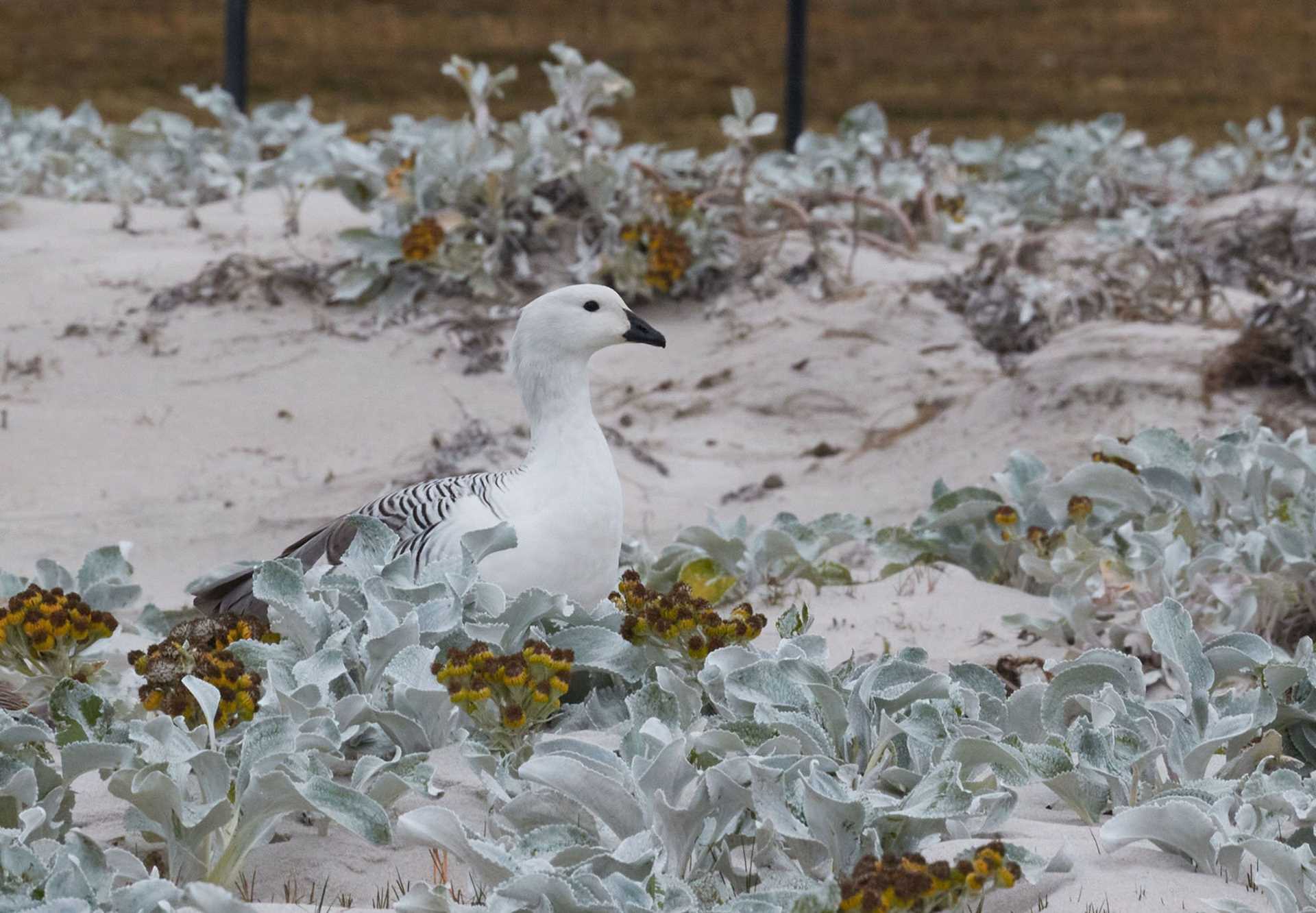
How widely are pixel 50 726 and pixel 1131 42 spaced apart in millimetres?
14165

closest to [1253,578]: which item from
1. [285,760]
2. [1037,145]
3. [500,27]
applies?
[285,760]

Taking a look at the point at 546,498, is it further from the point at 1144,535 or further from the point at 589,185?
the point at 589,185

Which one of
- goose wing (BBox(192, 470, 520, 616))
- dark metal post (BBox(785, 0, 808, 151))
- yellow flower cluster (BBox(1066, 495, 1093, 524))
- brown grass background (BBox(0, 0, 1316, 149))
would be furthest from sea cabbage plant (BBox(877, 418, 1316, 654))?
brown grass background (BBox(0, 0, 1316, 149))

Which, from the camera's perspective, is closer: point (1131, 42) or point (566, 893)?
point (566, 893)

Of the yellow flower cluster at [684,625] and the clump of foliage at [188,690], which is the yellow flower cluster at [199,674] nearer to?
the clump of foliage at [188,690]

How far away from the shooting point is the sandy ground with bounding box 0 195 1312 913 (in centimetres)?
579

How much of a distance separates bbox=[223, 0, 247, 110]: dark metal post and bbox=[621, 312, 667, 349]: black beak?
5534 mm

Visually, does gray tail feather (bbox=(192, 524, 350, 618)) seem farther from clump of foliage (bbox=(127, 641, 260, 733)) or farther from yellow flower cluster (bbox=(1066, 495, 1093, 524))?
yellow flower cluster (bbox=(1066, 495, 1093, 524))

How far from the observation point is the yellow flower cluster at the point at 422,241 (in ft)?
23.1

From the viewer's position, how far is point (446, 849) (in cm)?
241

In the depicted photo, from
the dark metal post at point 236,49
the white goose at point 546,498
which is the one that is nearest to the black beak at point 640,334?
the white goose at point 546,498

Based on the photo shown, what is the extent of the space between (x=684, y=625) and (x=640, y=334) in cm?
107

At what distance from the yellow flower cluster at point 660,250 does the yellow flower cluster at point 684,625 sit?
4138 mm

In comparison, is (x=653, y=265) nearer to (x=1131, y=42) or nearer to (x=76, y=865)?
(x=76, y=865)
